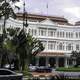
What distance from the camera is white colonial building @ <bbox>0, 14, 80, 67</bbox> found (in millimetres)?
80312

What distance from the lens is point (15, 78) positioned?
84.7 ft

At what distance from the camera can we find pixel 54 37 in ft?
273

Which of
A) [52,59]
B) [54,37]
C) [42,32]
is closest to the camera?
[42,32]

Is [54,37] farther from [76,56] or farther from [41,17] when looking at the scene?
[76,56]

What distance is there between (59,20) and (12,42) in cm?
4052

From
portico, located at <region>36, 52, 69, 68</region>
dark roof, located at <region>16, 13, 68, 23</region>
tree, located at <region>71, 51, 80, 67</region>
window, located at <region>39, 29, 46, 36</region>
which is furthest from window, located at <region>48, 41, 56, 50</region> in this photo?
dark roof, located at <region>16, 13, 68, 23</region>

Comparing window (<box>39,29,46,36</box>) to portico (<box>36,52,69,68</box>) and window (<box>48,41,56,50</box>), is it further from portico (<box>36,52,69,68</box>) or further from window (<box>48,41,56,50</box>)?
portico (<box>36,52,69,68</box>)

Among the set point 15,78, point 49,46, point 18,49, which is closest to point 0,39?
point 18,49

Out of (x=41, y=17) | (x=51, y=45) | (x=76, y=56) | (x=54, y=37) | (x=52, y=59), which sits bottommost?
(x=52, y=59)

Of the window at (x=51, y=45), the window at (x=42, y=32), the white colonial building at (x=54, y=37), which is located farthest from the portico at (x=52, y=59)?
the window at (x=42, y=32)

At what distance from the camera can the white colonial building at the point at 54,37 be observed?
3162 inches

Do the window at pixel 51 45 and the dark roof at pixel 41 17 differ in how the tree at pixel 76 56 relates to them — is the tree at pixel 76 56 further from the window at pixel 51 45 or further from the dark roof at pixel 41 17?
the dark roof at pixel 41 17

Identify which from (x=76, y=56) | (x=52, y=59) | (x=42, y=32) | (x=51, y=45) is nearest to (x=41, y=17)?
(x=42, y=32)

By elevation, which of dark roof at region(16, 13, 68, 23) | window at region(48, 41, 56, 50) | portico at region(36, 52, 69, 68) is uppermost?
dark roof at region(16, 13, 68, 23)
